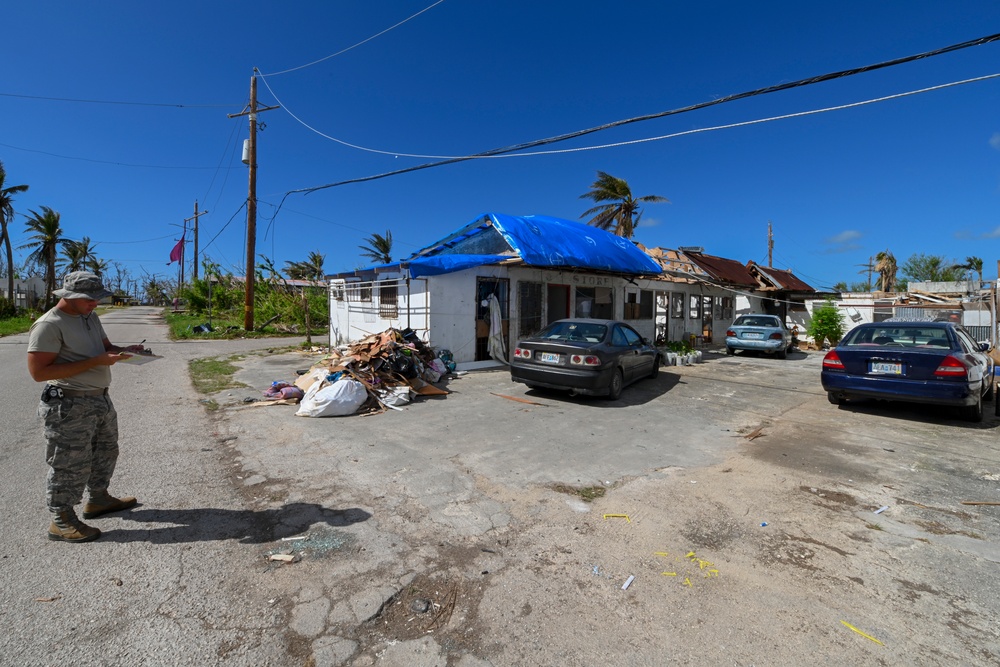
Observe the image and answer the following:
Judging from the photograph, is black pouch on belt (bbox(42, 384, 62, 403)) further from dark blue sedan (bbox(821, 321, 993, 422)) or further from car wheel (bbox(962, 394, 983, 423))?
car wheel (bbox(962, 394, 983, 423))

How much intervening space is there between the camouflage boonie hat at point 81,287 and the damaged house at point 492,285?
22.8ft

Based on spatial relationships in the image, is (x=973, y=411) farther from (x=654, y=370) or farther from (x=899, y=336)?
(x=654, y=370)

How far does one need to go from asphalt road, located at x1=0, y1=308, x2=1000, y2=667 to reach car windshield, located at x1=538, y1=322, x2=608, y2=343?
2.45m

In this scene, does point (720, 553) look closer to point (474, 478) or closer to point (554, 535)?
point (554, 535)

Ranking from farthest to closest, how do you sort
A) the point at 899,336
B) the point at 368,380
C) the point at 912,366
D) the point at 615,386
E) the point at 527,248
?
the point at 527,248 < the point at 615,386 < the point at 368,380 < the point at 899,336 < the point at 912,366

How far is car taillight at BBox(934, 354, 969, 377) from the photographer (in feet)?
19.9

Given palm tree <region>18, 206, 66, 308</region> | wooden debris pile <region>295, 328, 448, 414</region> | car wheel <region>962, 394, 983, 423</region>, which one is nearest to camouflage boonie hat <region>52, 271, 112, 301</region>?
wooden debris pile <region>295, 328, 448, 414</region>

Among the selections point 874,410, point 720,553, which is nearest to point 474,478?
point 720,553

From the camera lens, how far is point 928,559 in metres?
3.01

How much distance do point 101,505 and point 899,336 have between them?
9.79 metres

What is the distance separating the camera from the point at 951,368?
610cm

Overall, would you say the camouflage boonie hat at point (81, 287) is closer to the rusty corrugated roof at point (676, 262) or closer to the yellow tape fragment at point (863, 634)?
the yellow tape fragment at point (863, 634)

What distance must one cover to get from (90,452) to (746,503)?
495 cm

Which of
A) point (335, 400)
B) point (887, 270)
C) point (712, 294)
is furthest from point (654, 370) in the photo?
point (887, 270)
